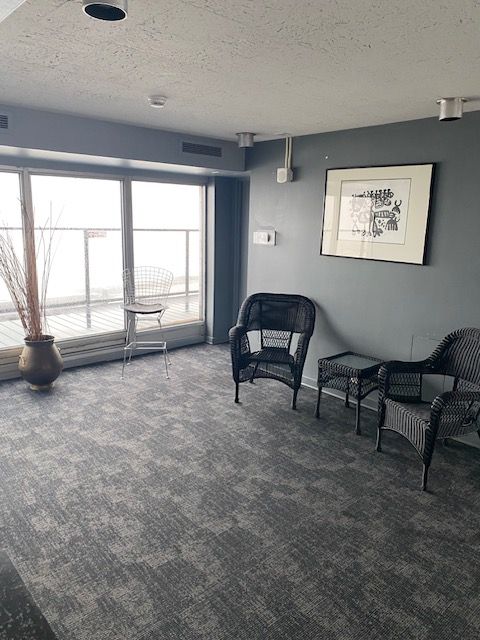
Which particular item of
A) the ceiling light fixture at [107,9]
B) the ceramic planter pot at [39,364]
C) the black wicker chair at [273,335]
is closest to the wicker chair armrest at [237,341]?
the black wicker chair at [273,335]

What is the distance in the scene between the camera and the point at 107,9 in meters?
1.58

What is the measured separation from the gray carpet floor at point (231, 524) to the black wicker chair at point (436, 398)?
305mm

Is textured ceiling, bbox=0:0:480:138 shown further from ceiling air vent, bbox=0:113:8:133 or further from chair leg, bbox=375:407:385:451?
chair leg, bbox=375:407:385:451

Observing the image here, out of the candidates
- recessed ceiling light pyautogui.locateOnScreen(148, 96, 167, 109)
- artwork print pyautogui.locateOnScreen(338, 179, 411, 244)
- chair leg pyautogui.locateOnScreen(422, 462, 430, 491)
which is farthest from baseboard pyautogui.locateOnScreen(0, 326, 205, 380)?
chair leg pyautogui.locateOnScreen(422, 462, 430, 491)

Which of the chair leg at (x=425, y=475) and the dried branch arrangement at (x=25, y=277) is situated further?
the dried branch arrangement at (x=25, y=277)

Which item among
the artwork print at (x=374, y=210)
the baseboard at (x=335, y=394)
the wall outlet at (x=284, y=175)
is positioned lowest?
the baseboard at (x=335, y=394)

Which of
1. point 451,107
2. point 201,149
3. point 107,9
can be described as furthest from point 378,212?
point 107,9

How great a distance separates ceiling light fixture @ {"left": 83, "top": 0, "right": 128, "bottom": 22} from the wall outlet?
2.95 meters

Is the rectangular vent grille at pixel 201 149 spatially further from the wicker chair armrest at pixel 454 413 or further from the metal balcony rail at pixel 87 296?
the wicker chair armrest at pixel 454 413

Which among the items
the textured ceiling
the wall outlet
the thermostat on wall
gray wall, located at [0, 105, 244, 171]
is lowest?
the thermostat on wall

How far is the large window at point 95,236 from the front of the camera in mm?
4508

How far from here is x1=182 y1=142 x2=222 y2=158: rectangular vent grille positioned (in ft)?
14.6

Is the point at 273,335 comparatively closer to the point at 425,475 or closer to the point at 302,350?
the point at 302,350

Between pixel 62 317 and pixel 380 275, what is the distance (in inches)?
133
